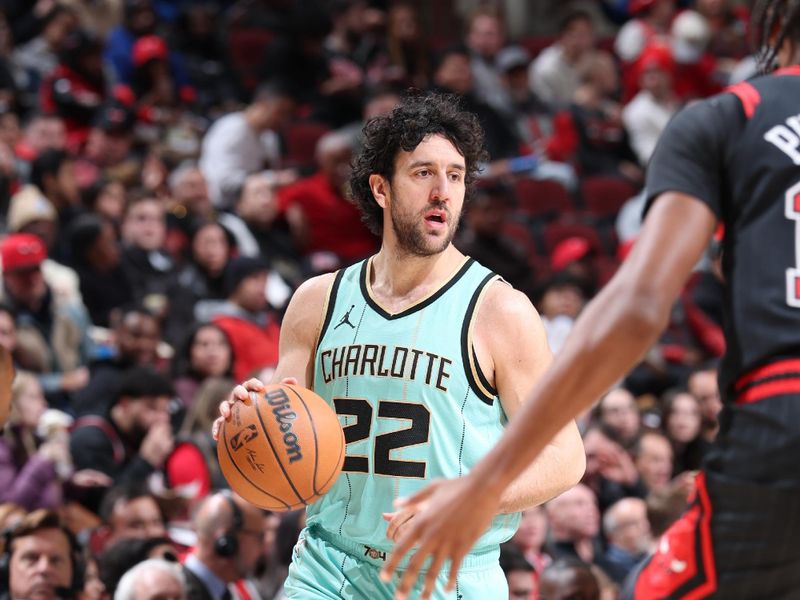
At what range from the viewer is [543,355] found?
3.86 meters

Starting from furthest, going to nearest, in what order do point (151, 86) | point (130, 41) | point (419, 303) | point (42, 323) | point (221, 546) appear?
point (130, 41), point (151, 86), point (42, 323), point (221, 546), point (419, 303)

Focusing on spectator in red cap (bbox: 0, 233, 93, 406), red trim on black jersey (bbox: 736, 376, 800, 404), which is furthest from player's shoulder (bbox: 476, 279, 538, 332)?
spectator in red cap (bbox: 0, 233, 93, 406)

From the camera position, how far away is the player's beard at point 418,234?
13.2 feet

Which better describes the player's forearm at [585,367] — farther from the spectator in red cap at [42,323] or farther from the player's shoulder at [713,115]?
the spectator in red cap at [42,323]

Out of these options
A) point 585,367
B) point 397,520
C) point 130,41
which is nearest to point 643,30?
point 130,41

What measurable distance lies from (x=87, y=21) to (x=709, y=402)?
8.16 meters

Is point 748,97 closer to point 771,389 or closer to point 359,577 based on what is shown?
point 771,389

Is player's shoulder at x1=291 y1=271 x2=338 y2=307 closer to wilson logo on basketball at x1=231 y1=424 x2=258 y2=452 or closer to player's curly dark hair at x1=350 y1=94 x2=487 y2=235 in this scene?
player's curly dark hair at x1=350 y1=94 x2=487 y2=235

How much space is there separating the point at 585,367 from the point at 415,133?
2.16m

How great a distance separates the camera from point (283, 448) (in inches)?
144

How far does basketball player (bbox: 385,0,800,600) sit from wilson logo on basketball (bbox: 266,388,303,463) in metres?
1.40

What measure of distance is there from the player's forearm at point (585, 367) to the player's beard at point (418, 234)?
1.91 metres

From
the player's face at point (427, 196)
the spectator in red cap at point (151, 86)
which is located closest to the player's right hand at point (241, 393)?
the player's face at point (427, 196)

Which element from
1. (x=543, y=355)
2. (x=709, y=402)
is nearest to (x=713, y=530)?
(x=543, y=355)
